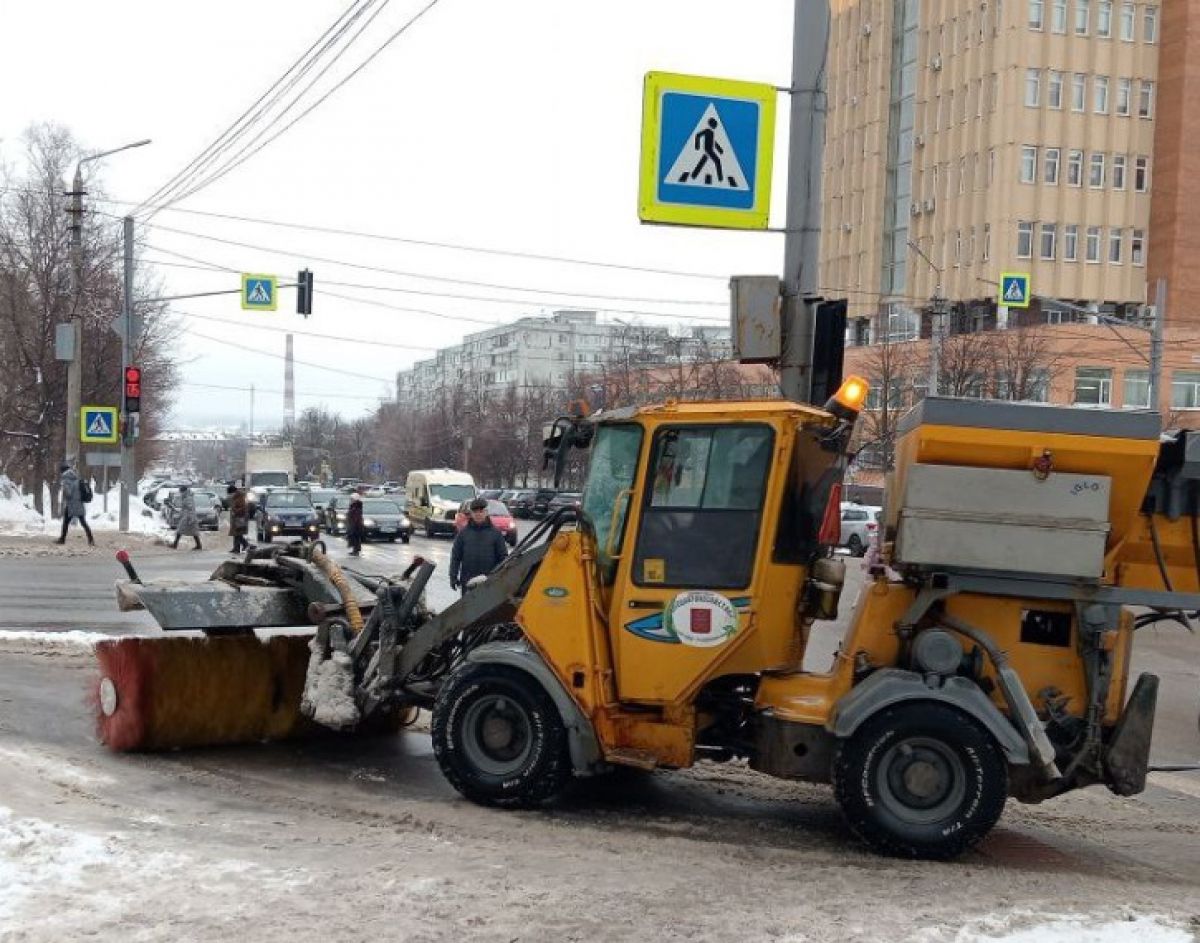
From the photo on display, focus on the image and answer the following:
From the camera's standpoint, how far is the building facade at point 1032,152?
6134cm

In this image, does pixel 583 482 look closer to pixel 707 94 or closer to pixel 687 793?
pixel 687 793

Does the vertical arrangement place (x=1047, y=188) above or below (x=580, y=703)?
above

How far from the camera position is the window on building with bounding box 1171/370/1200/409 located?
60.1 m

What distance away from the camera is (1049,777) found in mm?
7000

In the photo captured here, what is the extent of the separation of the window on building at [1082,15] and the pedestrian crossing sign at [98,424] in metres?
48.3

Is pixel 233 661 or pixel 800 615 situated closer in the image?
pixel 800 615

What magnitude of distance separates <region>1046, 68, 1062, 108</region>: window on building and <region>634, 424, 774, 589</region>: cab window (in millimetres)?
59773

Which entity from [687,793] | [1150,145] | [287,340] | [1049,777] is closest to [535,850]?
[687,793]

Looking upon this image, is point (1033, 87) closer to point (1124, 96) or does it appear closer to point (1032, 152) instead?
point (1032, 152)

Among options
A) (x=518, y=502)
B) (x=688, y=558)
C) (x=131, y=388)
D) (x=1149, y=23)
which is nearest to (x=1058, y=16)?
(x=1149, y=23)

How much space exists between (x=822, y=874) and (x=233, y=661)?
4426 millimetres

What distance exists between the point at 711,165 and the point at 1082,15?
59.7 m

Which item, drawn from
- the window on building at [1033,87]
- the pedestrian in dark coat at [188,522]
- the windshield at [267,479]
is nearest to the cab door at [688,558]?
the pedestrian in dark coat at [188,522]

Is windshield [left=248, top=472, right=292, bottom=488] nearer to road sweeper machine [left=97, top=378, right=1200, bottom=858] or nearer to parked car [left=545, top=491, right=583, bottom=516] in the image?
road sweeper machine [left=97, top=378, right=1200, bottom=858]
